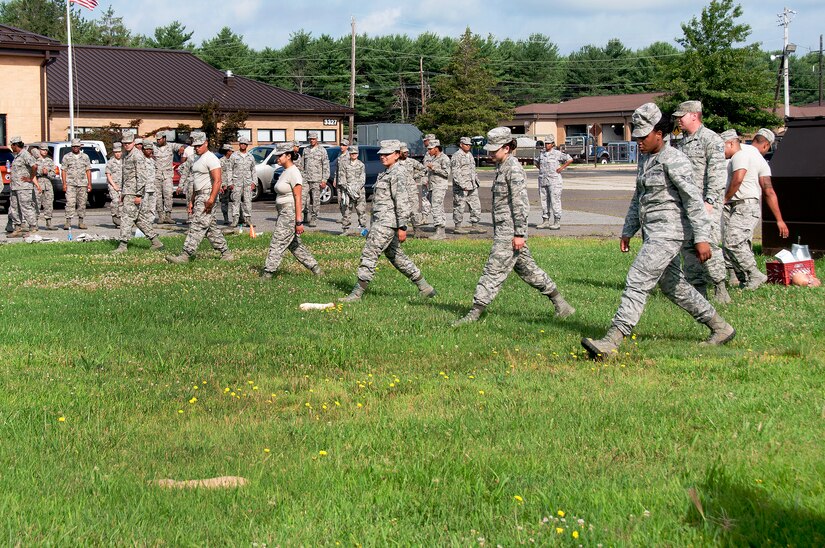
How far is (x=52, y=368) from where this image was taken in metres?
8.38

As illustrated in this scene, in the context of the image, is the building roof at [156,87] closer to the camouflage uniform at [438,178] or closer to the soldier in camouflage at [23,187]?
the soldier in camouflage at [23,187]

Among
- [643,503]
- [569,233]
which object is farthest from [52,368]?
[569,233]

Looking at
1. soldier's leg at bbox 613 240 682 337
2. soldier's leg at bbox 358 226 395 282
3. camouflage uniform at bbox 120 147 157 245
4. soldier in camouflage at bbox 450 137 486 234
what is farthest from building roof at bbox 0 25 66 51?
soldier's leg at bbox 613 240 682 337

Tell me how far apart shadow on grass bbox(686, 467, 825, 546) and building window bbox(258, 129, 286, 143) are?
173 feet

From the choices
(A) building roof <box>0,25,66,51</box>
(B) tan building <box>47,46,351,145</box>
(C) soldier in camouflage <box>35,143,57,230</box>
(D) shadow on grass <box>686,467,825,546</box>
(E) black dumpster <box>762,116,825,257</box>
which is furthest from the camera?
(B) tan building <box>47,46,351,145</box>

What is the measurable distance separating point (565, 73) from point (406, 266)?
382 feet

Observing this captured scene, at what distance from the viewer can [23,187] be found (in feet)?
72.3

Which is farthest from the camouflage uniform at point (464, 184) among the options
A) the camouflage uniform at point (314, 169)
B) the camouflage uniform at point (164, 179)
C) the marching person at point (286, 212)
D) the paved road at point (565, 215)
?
the marching person at point (286, 212)

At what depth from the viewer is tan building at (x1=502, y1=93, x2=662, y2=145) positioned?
91188mm

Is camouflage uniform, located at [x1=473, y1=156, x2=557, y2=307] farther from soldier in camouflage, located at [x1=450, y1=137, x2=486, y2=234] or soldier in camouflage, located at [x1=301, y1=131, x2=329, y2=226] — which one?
soldier in camouflage, located at [x1=301, y1=131, x2=329, y2=226]

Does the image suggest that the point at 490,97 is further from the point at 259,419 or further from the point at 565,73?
the point at 259,419

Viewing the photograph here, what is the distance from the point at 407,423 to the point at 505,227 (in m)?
4.02

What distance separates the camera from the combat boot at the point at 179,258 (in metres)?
15.8

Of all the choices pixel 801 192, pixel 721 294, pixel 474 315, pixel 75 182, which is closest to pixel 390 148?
pixel 474 315
